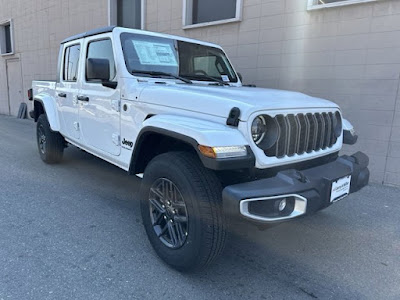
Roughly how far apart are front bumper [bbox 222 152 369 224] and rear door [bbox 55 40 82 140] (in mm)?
2967

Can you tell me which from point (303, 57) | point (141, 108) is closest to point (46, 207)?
point (141, 108)

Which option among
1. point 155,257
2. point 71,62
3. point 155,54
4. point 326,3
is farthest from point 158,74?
point 326,3

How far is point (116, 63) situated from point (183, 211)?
5.77 feet

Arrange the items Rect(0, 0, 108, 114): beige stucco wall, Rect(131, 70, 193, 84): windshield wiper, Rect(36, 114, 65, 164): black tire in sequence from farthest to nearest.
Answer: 1. Rect(0, 0, 108, 114): beige stucco wall
2. Rect(36, 114, 65, 164): black tire
3. Rect(131, 70, 193, 84): windshield wiper

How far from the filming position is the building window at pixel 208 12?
675cm

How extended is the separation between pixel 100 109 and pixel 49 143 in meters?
2.28

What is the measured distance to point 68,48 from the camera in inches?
187

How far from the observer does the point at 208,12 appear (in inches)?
288

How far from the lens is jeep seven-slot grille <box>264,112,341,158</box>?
7.93 feet

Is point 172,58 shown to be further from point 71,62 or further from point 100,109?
point 71,62

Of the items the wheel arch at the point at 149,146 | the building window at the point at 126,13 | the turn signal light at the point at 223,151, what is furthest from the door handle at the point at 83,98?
the building window at the point at 126,13

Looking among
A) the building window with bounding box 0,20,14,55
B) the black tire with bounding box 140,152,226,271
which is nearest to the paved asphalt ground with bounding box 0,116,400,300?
the black tire with bounding box 140,152,226,271

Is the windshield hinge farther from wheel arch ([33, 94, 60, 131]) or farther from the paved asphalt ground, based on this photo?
wheel arch ([33, 94, 60, 131])

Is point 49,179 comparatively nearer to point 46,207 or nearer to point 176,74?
point 46,207
